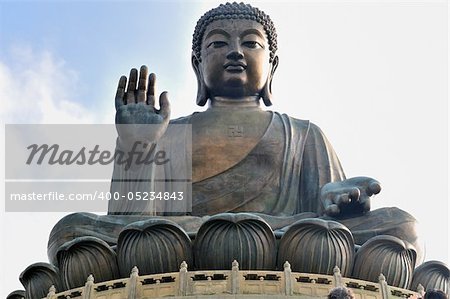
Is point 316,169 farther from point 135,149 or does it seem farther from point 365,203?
point 135,149

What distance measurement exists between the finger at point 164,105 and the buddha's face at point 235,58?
1727 mm

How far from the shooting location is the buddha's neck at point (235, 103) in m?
13.5

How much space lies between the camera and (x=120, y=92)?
11.9m

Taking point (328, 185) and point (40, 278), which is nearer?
point (40, 278)

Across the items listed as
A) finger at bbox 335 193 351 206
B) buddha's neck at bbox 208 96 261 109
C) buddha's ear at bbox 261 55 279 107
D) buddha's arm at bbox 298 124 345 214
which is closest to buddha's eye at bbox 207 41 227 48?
buddha's neck at bbox 208 96 261 109

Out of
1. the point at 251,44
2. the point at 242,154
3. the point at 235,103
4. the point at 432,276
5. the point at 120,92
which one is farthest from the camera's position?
the point at 235,103

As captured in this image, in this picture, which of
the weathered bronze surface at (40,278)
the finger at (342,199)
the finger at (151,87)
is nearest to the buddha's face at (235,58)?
the finger at (151,87)

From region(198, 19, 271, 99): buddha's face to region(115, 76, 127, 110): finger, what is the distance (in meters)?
1.78

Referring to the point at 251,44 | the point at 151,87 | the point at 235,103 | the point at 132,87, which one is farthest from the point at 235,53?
the point at 132,87

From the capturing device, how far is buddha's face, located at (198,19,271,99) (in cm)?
1331

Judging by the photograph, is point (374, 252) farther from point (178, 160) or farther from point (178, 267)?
point (178, 160)

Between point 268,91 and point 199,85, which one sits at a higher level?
point 199,85

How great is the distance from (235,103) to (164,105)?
6.81ft

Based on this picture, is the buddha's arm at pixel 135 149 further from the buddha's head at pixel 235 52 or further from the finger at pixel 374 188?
the finger at pixel 374 188
